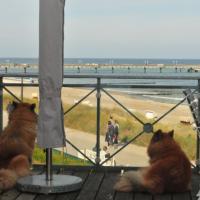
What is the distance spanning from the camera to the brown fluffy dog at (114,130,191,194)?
5.64 meters

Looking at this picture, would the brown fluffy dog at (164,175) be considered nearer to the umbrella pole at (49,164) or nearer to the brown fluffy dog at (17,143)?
the umbrella pole at (49,164)

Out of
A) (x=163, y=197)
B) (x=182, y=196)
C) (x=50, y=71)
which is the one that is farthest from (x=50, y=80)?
(x=182, y=196)

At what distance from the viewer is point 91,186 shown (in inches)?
242

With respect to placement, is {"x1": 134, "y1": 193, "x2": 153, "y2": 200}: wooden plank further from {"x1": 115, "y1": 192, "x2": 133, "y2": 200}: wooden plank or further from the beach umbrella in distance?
the beach umbrella in distance

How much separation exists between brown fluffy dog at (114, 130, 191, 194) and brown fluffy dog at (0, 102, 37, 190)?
1120 millimetres

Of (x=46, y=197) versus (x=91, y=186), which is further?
(x=91, y=186)

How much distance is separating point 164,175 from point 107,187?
2.63ft

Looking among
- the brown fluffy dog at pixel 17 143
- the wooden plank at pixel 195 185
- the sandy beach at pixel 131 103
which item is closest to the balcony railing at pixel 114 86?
the sandy beach at pixel 131 103

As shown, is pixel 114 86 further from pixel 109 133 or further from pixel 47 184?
pixel 47 184

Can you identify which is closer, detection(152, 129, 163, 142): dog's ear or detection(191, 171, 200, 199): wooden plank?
detection(191, 171, 200, 199): wooden plank

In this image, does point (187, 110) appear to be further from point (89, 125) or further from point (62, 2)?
point (62, 2)

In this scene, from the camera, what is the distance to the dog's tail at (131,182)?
5.72 meters

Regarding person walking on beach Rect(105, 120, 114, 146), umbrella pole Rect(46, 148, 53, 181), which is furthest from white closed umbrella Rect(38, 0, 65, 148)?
person walking on beach Rect(105, 120, 114, 146)

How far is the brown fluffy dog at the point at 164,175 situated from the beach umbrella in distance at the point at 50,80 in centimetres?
71
